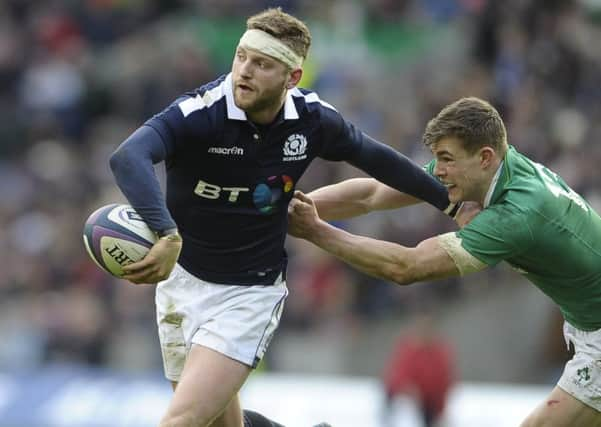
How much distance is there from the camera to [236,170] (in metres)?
7.04

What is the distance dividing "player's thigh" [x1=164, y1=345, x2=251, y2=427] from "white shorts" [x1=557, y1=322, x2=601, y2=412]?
5.94ft

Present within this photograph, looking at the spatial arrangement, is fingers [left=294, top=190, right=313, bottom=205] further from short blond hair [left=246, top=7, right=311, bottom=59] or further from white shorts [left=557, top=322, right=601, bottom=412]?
white shorts [left=557, top=322, right=601, bottom=412]

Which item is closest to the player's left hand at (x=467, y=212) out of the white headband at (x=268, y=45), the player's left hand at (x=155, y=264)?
the white headband at (x=268, y=45)

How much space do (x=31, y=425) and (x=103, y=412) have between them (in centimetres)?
72

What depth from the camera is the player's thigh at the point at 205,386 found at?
6.80m

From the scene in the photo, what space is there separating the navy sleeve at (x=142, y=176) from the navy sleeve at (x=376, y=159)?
111 centimetres

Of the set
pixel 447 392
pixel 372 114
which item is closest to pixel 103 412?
pixel 447 392

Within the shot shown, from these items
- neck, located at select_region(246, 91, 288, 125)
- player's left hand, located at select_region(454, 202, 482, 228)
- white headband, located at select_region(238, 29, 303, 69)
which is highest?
white headband, located at select_region(238, 29, 303, 69)

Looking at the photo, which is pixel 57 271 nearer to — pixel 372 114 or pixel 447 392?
pixel 372 114

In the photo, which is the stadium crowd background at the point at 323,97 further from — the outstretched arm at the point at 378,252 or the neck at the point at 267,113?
the neck at the point at 267,113

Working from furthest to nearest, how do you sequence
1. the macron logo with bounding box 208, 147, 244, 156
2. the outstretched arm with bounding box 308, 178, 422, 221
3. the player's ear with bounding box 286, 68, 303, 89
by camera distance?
the outstretched arm with bounding box 308, 178, 422, 221 → the player's ear with bounding box 286, 68, 303, 89 → the macron logo with bounding box 208, 147, 244, 156

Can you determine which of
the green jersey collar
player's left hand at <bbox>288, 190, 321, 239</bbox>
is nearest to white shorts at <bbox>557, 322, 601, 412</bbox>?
the green jersey collar

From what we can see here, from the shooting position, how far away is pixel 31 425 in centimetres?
1348

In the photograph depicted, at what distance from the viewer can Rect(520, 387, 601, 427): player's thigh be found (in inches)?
295
